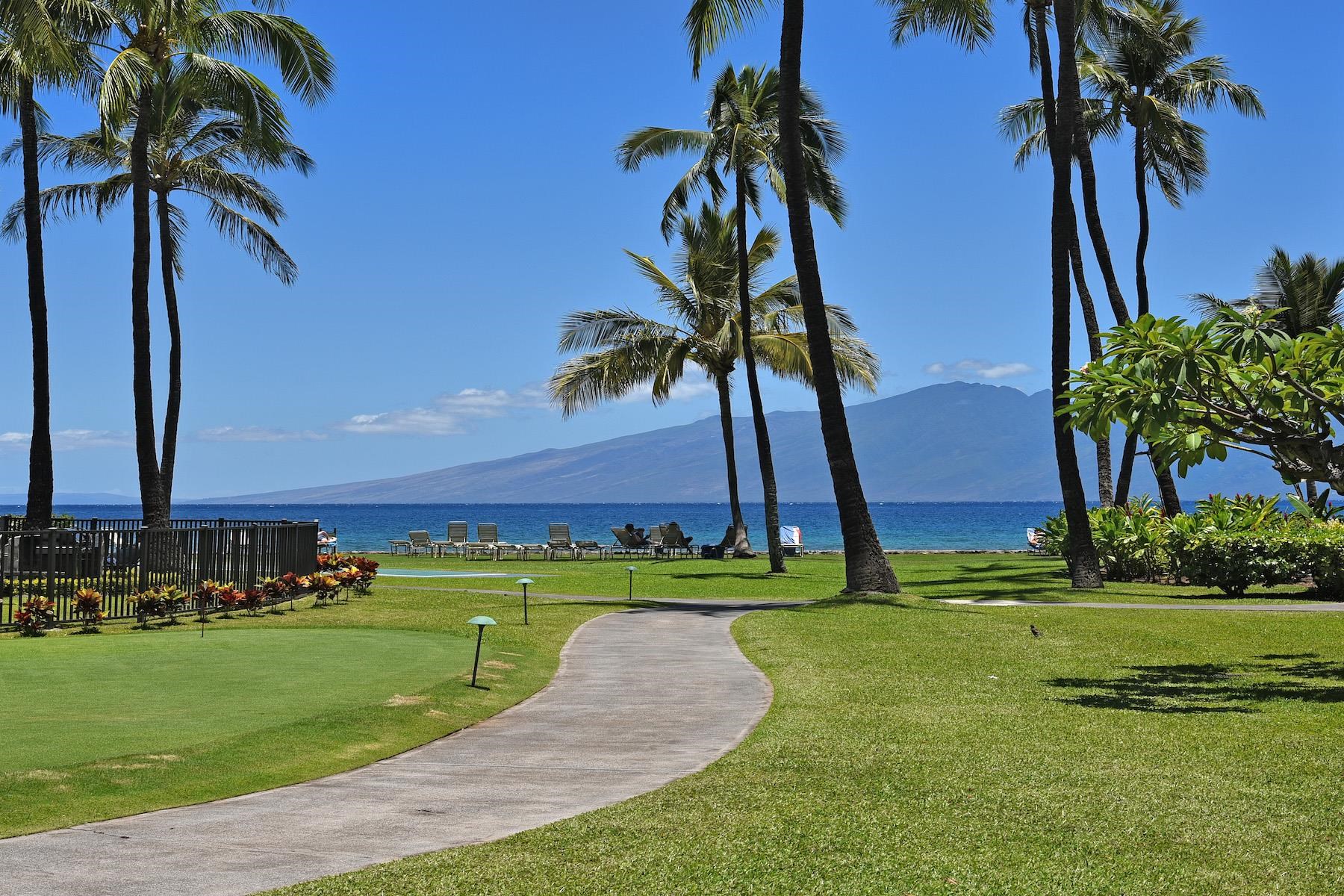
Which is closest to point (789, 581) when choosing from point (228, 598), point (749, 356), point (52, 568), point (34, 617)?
point (749, 356)

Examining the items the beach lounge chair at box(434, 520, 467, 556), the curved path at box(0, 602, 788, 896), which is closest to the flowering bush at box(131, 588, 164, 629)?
the curved path at box(0, 602, 788, 896)

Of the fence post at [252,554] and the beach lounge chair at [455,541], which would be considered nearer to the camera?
the fence post at [252,554]

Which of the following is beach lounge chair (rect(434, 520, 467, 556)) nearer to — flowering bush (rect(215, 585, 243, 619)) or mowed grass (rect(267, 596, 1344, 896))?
flowering bush (rect(215, 585, 243, 619))

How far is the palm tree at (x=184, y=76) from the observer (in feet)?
75.5

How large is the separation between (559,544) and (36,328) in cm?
1847

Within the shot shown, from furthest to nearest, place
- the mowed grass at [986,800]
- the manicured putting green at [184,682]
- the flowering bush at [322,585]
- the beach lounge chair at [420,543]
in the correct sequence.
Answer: the beach lounge chair at [420,543] → the flowering bush at [322,585] → the manicured putting green at [184,682] → the mowed grass at [986,800]

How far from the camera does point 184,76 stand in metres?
22.9

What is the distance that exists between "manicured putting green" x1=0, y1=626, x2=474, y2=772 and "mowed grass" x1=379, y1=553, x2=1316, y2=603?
28.7ft

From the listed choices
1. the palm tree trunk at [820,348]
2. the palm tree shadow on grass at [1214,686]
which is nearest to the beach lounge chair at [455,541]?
the palm tree trunk at [820,348]

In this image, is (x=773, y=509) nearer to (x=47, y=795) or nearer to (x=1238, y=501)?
(x=1238, y=501)

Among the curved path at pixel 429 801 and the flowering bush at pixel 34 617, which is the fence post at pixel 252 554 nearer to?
the flowering bush at pixel 34 617

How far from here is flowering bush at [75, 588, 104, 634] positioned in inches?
590

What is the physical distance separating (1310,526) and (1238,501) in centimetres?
420

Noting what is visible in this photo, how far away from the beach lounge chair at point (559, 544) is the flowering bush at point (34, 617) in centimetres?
2508
